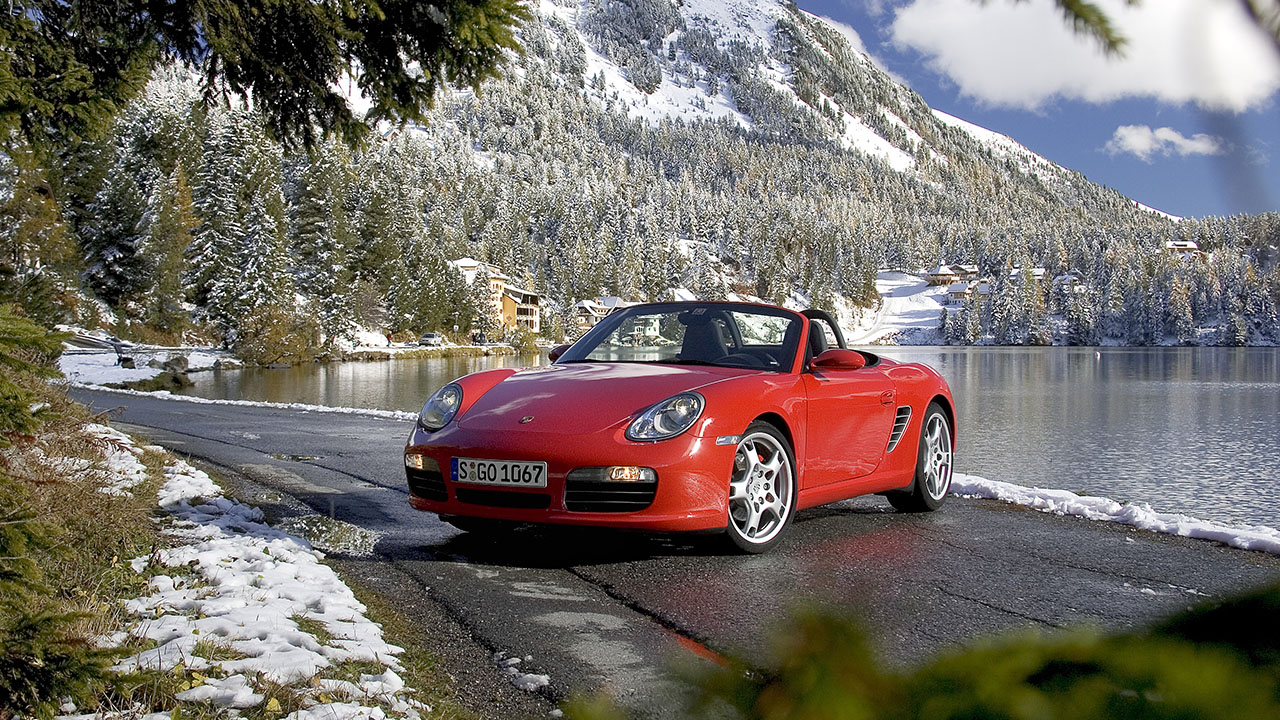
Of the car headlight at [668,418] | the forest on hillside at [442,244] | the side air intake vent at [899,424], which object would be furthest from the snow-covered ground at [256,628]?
the side air intake vent at [899,424]

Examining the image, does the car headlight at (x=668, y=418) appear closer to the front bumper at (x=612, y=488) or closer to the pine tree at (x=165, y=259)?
the front bumper at (x=612, y=488)

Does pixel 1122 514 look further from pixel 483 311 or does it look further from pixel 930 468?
pixel 483 311

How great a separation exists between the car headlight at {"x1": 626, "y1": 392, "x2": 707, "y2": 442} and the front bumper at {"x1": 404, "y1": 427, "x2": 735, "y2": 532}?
0.06 m

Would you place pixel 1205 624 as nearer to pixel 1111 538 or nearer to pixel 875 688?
pixel 875 688

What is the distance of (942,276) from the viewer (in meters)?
191

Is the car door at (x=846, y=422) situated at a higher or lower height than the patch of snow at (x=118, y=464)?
higher

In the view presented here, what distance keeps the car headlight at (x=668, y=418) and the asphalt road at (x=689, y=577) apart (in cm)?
69

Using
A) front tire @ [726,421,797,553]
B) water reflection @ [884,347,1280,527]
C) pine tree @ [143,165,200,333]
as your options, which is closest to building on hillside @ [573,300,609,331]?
pine tree @ [143,165,200,333]

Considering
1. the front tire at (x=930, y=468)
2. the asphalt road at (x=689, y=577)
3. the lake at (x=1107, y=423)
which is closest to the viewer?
the asphalt road at (x=689, y=577)

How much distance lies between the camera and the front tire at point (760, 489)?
16.6ft

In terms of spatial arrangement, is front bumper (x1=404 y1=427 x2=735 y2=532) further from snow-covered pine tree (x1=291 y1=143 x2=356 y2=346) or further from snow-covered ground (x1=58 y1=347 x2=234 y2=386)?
snow-covered pine tree (x1=291 y1=143 x2=356 y2=346)

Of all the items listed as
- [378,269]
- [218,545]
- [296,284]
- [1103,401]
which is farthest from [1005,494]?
[378,269]

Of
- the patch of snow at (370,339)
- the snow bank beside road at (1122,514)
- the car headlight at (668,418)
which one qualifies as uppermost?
the patch of snow at (370,339)

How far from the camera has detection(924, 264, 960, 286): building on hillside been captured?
187875 millimetres
